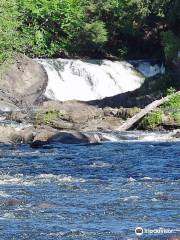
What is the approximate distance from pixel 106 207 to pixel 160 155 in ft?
45.1

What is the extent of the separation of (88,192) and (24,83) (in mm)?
38132

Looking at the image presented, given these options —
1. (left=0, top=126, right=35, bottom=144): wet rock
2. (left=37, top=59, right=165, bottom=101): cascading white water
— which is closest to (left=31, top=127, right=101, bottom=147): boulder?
(left=0, top=126, right=35, bottom=144): wet rock

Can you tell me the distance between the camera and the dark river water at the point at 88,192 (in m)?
18.3

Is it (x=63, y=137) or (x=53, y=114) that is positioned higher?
(x=63, y=137)

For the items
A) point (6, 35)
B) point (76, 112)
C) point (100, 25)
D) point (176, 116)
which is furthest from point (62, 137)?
point (100, 25)

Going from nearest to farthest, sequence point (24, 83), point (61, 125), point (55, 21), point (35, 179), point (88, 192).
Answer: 1. point (88, 192)
2. point (35, 179)
3. point (61, 125)
4. point (24, 83)
5. point (55, 21)

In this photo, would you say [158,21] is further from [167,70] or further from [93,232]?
[93,232]

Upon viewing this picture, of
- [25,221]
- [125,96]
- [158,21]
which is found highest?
[25,221]

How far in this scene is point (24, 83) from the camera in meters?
61.1

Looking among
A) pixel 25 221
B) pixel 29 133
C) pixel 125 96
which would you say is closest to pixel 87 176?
pixel 25 221

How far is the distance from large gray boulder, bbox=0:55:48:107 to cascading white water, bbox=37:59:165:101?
202 cm

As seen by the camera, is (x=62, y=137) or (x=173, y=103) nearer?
(x=62, y=137)

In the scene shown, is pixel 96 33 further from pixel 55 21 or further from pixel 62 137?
pixel 62 137

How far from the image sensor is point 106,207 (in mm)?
21047
